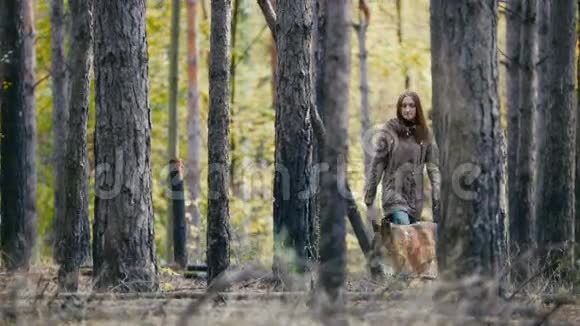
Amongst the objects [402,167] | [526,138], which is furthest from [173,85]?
[402,167]

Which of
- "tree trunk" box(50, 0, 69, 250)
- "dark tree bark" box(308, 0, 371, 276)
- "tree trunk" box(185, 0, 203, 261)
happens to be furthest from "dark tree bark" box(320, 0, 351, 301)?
"tree trunk" box(185, 0, 203, 261)

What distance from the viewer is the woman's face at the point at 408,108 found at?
46.6 ft

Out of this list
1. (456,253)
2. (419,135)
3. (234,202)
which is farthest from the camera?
(234,202)

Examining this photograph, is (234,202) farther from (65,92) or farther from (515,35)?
(515,35)

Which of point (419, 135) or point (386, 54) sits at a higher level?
point (386, 54)

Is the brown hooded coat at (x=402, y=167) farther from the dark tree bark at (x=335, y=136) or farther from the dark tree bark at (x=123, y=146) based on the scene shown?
the dark tree bark at (x=335, y=136)

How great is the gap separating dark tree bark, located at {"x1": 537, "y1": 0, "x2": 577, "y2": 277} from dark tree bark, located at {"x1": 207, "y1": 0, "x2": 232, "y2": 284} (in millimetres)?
5231

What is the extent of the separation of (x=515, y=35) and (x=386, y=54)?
1643cm

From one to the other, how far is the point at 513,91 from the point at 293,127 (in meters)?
6.11

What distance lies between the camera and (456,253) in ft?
32.3

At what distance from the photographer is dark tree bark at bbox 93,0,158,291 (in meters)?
13.3

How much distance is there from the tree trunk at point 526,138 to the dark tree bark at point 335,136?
1039 centimetres

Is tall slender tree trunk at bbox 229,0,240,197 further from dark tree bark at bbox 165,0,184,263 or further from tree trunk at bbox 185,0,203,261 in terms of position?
dark tree bark at bbox 165,0,184,263

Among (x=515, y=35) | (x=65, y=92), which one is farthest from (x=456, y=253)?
(x=65, y=92)
